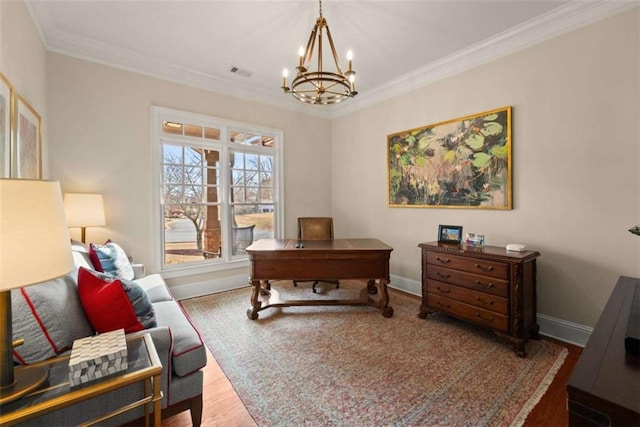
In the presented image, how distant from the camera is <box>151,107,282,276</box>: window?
11.9 feet

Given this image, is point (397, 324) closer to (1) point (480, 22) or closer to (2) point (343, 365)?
(2) point (343, 365)

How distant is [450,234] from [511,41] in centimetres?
206

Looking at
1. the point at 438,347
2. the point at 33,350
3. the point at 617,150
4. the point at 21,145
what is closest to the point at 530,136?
the point at 617,150

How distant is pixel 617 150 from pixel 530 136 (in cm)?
64

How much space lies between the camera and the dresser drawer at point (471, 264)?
96.7 inches

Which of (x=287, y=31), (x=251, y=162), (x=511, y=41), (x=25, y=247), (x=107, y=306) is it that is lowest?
(x=107, y=306)

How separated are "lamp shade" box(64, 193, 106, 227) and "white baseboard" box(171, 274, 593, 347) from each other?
4.21 feet

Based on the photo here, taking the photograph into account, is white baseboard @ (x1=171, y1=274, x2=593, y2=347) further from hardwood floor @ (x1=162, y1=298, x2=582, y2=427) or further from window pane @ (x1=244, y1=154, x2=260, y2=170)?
window pane @ (x1=244, y1=154, x2=260, y2=170)

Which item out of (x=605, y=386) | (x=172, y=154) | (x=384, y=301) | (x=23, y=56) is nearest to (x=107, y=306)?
(x=605, y=386)

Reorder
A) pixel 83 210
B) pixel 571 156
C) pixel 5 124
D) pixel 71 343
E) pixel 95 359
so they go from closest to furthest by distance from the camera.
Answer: pixel 95 359, pixel 71 343, pixel 5 124, pixel 571 156, pixel 83 210

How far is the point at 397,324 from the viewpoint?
9.57 feet

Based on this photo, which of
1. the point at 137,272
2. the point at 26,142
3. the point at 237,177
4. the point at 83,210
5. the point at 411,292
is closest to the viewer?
the point at 26,142

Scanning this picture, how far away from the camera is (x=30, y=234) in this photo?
905 millimetres

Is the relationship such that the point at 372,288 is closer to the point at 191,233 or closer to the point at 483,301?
the point at 483,301
